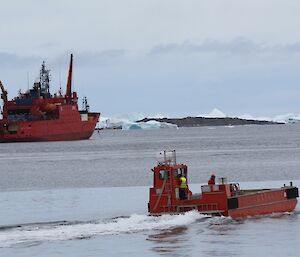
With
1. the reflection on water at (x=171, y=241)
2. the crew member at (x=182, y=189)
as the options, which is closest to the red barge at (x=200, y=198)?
the crew member at (x=182, y=189)

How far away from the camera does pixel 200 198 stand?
3384 cm

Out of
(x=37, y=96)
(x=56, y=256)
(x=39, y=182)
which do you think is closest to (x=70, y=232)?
(x=56, y=256)

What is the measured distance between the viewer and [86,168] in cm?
7650

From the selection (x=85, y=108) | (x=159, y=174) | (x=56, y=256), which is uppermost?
(x=85, y=108)

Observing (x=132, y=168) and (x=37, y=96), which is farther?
(x=37, y=96)

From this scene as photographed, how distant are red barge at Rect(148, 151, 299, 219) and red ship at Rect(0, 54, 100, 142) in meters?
104

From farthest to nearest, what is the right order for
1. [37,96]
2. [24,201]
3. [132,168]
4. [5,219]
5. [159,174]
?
[37,96], [132,168], [24,201], [5,219], [159,174]

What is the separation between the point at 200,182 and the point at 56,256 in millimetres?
28863

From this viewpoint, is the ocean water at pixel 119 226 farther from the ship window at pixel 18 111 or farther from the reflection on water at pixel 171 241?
the ship window at pixel 18 111

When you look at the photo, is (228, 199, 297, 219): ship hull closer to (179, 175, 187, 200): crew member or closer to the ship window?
(179, 175, 187, 200): crew member

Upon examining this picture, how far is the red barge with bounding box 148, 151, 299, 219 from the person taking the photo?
33.4 m

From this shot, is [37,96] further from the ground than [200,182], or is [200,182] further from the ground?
[37,96]

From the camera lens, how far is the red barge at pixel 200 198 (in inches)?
1314

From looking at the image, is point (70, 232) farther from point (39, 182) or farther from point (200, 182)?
point (39, 182)
